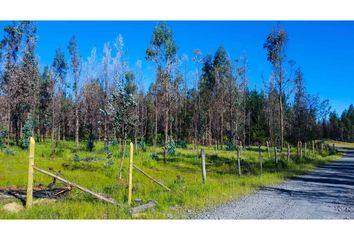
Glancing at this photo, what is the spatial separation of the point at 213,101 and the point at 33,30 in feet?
82.7

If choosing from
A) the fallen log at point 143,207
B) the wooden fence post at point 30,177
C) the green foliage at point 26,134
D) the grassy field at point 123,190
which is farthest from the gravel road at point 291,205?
the green foliage at point 26,134

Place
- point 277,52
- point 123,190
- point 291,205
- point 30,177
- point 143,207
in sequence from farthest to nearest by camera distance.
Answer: point 277,52
point 123,190
point 291,205
point 143,207
point 30,177

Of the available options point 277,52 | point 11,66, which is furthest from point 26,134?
point 277,52

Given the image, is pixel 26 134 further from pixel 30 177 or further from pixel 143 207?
pixel 143 207

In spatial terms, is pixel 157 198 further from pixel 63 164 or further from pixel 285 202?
pixel 63 164

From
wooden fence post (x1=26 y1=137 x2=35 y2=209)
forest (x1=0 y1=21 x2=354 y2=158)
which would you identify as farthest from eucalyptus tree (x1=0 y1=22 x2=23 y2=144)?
wooden fence post (x1=26 y1=137 x2=35 y2=209)

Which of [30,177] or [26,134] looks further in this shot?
[26,134]

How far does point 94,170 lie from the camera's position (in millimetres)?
18156

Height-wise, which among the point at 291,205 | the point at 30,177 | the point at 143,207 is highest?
the point at 30,177

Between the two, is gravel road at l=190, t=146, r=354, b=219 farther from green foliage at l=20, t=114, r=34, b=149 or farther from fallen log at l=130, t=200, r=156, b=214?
green foliage at l=20, t=114, r=34, b=149

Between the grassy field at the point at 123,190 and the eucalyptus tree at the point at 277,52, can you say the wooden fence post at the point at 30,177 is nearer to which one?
the grassy field at the point at 123,190

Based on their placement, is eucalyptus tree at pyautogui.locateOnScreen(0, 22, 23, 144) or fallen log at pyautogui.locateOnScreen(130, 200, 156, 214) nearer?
fallen log at pyautogui.locateOnScreen(130, 200, 156, 214)

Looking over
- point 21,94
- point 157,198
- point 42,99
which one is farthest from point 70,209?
point 42,99

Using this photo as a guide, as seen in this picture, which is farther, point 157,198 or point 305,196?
point 305,196
